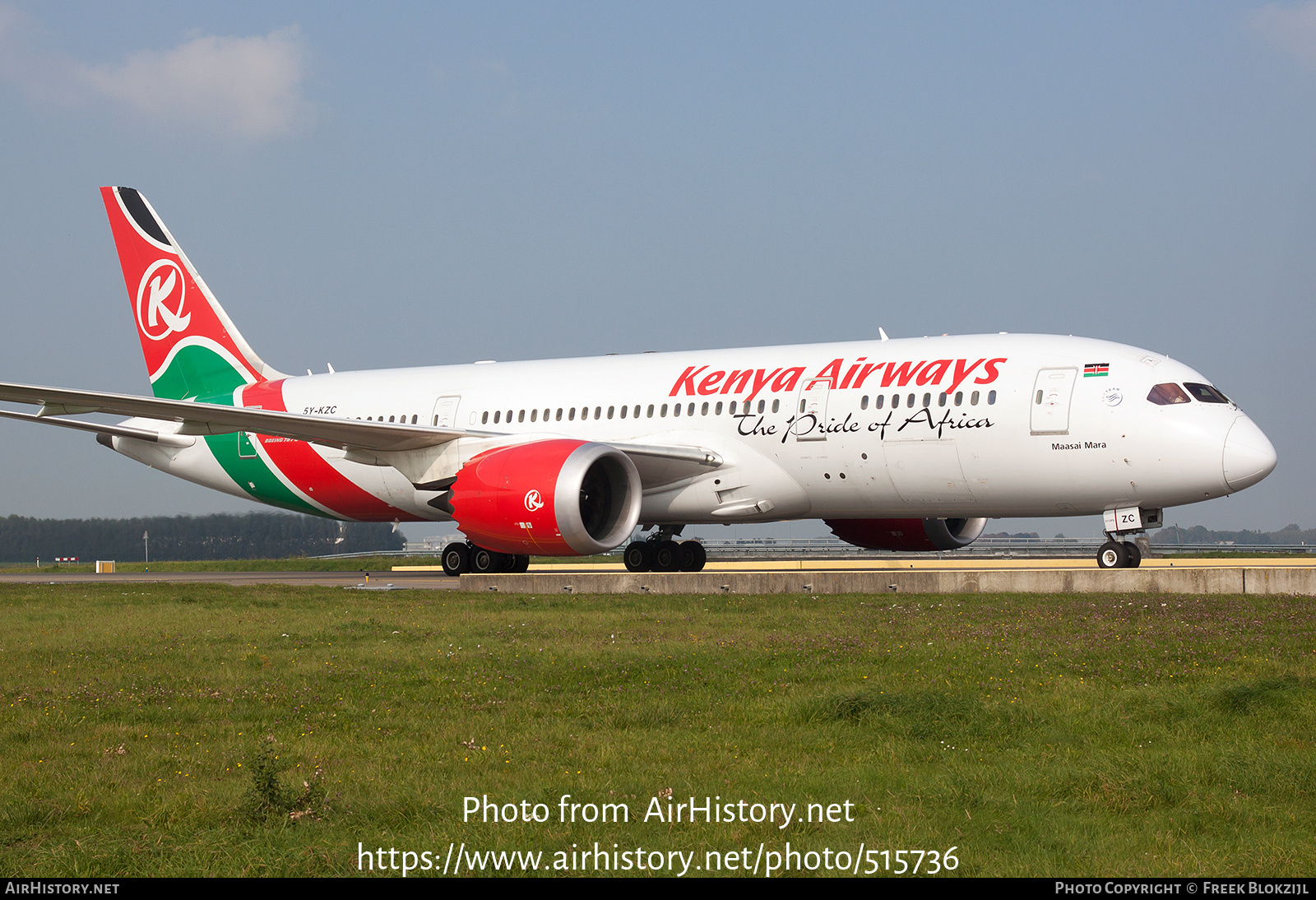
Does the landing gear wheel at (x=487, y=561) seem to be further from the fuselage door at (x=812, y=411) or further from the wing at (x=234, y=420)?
the fuselage door at (x=812, y=411)

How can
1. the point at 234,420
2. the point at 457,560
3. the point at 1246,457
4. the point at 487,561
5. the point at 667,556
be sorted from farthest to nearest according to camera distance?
the point at 457,560 < the point at 487,561 < the point at 667,556 < the point at 234,420 < the point at 1246,457

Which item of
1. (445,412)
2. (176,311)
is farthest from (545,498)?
(176,311)

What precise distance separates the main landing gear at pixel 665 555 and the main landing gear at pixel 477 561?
207 cm

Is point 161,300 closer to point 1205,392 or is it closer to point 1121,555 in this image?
point 1121,555

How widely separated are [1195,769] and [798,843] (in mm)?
2183

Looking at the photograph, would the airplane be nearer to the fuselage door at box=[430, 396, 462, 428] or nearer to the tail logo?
the fuselage door at box=[430, 396, 462, 428]

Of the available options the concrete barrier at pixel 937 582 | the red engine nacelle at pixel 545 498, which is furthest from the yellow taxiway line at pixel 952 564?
the concrete barrier at pixel 937 582

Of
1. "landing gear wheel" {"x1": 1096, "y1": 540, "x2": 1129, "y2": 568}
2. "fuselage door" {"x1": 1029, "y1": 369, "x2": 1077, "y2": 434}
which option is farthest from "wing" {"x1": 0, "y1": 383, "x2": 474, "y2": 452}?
"landing gear wheel" {"x1": 1096, "y1": 540, "x2": 1129, "y2": 568}

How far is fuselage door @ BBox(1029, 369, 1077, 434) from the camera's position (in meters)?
17.4

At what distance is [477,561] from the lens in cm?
2298

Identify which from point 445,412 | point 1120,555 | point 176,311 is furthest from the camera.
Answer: point 176,311

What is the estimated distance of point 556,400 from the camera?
22344 millimetres

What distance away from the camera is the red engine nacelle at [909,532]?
74.5 feet

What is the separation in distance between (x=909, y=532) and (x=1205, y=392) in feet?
22.1
